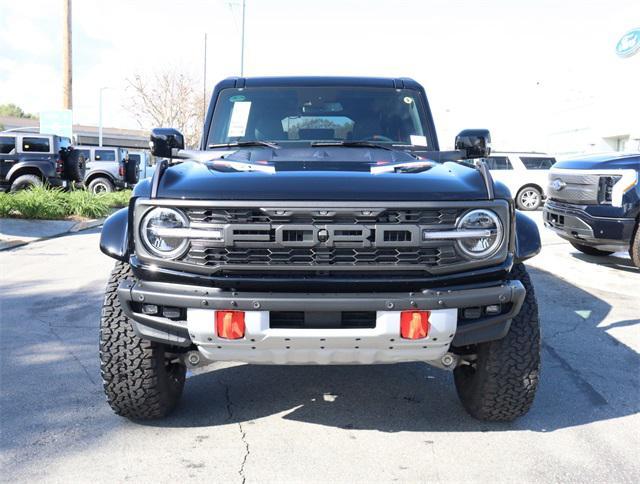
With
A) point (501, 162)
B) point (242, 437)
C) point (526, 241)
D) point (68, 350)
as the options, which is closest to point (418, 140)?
point (526, 241)

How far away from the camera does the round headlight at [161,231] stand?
262 centimetres

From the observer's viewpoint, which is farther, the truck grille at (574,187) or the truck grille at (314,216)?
the truck grille at (574,187)

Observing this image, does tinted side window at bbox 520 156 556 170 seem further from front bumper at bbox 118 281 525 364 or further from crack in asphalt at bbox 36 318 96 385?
front bumper at bbox 118 281 525 364

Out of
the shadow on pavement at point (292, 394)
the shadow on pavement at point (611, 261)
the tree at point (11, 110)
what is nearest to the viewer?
the shadow on pavement at point (292, 394)

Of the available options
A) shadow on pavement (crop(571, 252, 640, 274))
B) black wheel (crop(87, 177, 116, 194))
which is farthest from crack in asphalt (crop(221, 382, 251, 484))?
black wheel (crop(87, 177, 116, 194))

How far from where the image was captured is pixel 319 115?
419cm

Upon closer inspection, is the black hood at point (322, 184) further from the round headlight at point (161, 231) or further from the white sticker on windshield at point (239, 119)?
the white sticker on windshield at point (239, 119)

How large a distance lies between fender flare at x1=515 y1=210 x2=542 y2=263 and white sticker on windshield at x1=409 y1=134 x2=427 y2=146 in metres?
1.07

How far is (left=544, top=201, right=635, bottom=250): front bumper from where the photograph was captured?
23.4 feet

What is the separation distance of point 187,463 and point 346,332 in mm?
969

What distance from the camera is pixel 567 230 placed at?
7.78 metres

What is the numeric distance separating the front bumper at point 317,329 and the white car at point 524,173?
16.1 m

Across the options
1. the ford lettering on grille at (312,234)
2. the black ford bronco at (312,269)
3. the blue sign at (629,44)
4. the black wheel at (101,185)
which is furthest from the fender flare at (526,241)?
the blue sign at (629,44)

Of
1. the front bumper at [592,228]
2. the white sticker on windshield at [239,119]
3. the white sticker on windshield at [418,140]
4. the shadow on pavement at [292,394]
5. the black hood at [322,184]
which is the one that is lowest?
the shadow on pavement at [292,394]
